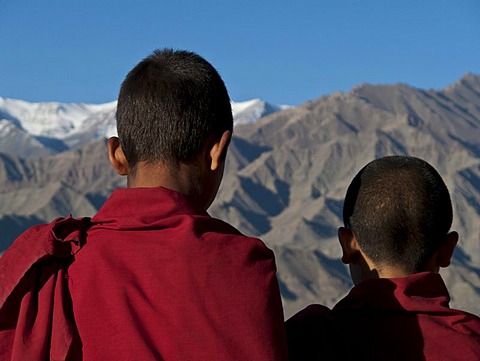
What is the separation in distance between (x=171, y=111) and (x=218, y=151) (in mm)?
137

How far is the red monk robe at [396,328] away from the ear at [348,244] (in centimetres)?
21

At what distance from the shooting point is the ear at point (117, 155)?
232 centimetres

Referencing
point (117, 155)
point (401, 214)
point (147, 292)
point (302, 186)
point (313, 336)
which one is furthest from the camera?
point (302, 186)

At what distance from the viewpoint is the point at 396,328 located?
8.22ft

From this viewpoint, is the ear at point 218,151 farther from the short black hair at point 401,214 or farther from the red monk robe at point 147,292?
the short black hair at point 401,214

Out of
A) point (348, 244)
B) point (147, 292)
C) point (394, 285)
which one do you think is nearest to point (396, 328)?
point (394, 285)

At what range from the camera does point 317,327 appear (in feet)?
8.12

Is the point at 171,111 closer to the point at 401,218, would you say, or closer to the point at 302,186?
the point at 401,218

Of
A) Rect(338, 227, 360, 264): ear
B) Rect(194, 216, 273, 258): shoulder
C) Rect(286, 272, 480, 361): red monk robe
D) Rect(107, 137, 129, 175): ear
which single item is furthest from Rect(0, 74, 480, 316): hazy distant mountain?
Rect(194, 216, 273, 258): shoulder

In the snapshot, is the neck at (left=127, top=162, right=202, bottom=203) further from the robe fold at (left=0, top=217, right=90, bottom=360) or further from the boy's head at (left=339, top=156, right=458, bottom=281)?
the boy's head at (left=339, top=156, right=458, bottom=281)

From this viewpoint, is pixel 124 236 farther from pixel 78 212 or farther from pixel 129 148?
pixel 78 212

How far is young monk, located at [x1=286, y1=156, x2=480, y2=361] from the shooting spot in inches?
97.7

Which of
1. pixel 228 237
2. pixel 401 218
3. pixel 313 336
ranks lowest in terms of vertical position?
pixel 313 336

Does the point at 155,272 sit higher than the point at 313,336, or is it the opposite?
the point at 155,272
